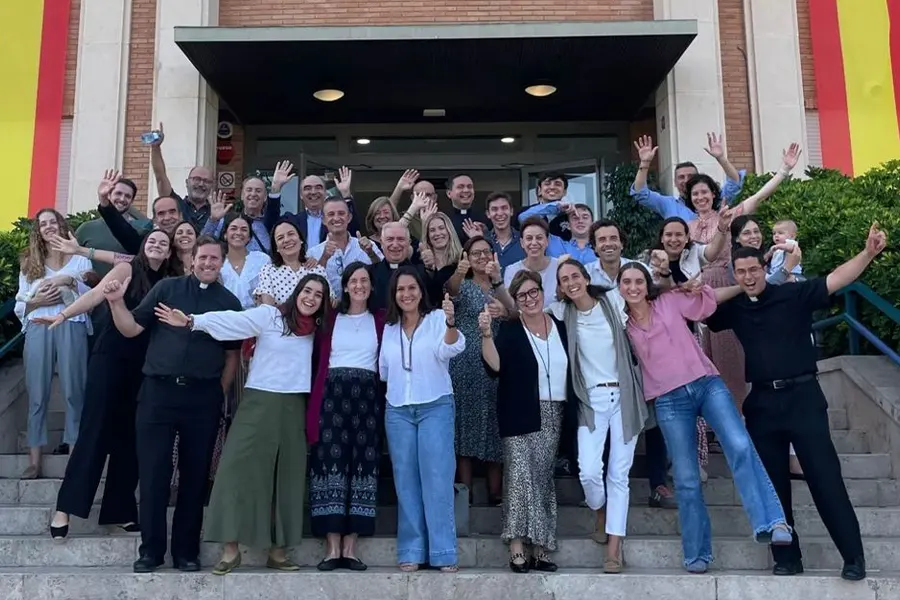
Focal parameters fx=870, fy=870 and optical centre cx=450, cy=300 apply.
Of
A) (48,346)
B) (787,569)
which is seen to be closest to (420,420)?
(787,569)

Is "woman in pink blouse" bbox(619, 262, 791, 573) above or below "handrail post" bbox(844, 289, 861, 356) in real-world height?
below

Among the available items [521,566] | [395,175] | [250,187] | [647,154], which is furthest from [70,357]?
[395,175]

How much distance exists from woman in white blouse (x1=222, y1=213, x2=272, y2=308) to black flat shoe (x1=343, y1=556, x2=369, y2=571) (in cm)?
195

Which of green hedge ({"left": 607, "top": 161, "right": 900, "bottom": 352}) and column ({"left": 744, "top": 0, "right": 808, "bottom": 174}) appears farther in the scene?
column ({"left": 744, "top": 0, "right": 808, "bottom": 174})

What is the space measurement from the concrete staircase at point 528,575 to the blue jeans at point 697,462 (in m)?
0.29

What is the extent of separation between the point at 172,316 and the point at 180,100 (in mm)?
7462

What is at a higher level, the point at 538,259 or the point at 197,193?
the point at 197,193

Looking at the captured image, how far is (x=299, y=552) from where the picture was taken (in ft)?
18.9

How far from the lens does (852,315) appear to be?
7.58 meters

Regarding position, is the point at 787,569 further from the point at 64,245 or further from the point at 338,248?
the point at 64,245

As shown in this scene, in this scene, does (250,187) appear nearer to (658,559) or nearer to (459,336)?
(459,336)

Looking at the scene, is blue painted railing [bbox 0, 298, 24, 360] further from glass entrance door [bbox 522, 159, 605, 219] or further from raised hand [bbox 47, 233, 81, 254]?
glass entrance door [bbox 522, 159, 605, 219]

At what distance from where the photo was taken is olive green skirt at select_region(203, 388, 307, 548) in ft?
17.7

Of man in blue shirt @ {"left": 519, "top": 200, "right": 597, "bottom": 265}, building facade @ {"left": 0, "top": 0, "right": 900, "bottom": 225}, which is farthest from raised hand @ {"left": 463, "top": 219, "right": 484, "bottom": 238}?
building facade @ {"left": 0, "top": 0, "right": 900, "bottom": 225}
